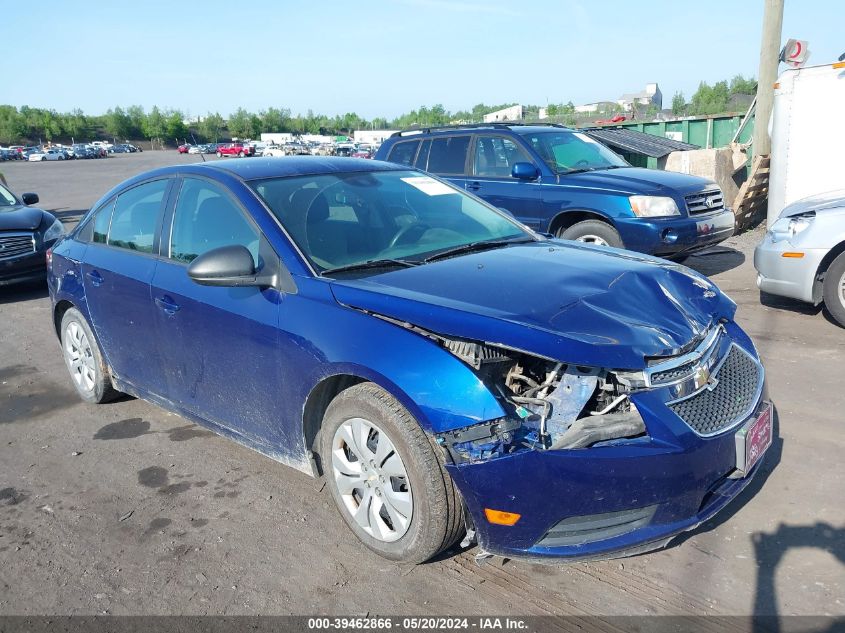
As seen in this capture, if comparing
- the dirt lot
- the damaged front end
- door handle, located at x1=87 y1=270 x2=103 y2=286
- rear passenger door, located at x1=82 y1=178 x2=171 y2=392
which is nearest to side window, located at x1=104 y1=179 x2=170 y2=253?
rear passenger door, located at x1=82 y1=178 x2=171 y2=392

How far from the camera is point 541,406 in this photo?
2.84m

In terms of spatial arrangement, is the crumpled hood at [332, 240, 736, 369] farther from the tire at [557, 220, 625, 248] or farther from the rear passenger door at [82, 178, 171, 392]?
the tire at [557, 220, 625, 248]

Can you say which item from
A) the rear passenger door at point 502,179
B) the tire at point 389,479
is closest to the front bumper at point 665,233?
the rear passenger door at point 502,179

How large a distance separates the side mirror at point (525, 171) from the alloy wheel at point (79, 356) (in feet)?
16.5

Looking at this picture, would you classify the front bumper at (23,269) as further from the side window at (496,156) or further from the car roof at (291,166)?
the car roof at (291,166)

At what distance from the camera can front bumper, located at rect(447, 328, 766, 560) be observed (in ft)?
8.79

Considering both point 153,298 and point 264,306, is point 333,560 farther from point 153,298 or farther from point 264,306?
point 153,298

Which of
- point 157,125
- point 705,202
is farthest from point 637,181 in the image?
point 157,125

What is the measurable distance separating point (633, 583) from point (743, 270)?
6980mm

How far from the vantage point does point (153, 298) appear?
429cm

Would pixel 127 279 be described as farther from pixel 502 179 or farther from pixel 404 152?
pixel 404 152

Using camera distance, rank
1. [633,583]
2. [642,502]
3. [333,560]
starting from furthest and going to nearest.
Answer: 1. [333,560]
2. [633,583]
3. [642,502]

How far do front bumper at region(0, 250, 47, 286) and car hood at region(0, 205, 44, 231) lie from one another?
1.26 ft

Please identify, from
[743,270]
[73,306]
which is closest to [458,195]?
[73,306]
